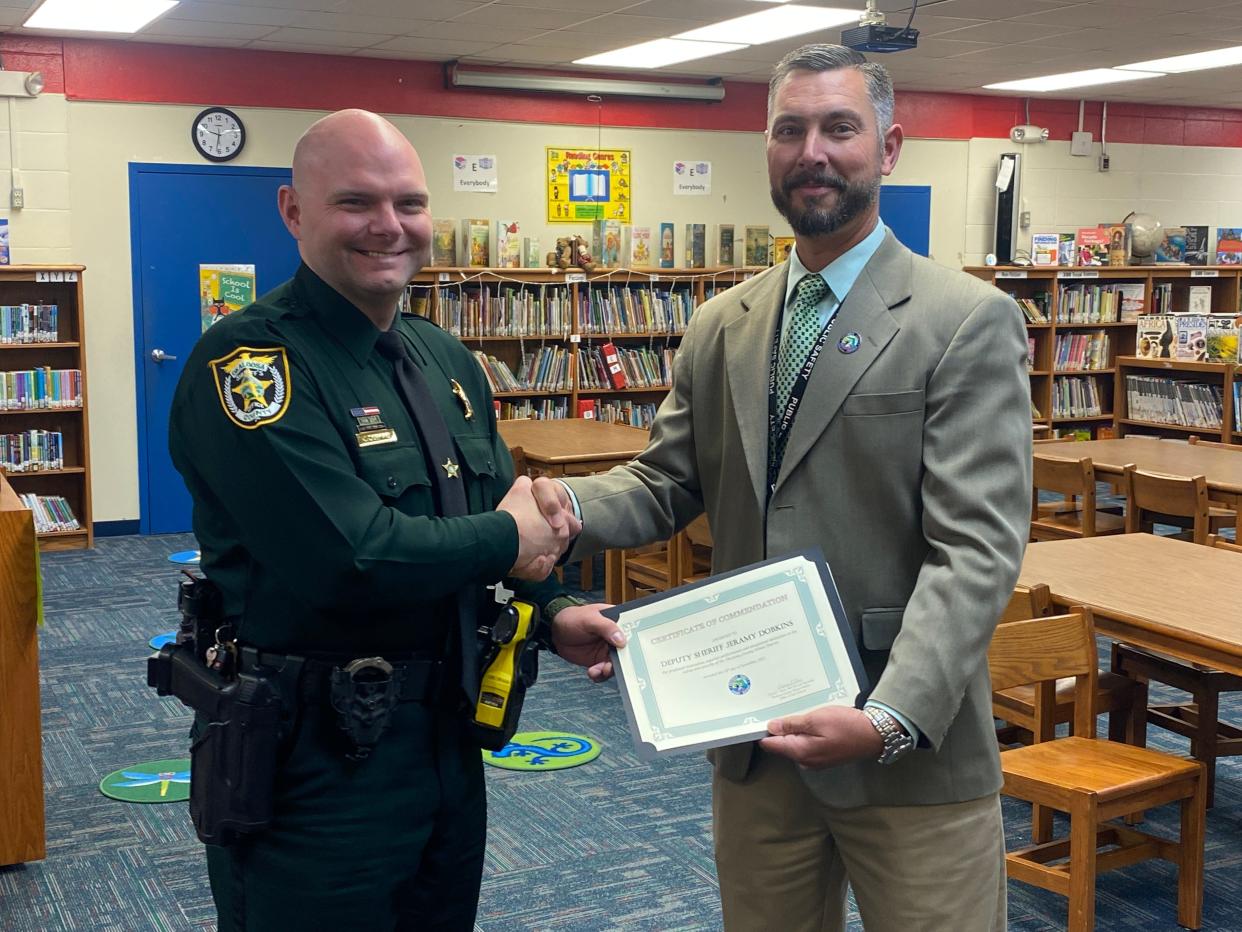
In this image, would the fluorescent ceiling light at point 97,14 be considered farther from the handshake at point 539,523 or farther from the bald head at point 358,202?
the handshake at point 539,523

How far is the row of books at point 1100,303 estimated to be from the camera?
11148mm

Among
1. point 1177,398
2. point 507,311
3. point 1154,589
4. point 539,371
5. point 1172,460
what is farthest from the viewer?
point 539,371

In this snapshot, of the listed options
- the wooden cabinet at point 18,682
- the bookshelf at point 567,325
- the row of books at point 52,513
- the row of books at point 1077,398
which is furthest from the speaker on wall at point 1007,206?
the wooden cabinet at point 18,682

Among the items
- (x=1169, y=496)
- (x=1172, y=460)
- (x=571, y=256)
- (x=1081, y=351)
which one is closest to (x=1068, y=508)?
(x=1172, y=460)

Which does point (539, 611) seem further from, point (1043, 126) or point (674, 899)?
point (1043, 126)

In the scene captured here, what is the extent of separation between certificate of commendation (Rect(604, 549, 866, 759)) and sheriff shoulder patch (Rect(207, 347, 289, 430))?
619mm

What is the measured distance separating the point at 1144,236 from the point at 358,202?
11.0m

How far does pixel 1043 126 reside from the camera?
11.5 m

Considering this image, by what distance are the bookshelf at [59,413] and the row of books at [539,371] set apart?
2.63m

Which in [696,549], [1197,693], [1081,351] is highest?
[1081,351]

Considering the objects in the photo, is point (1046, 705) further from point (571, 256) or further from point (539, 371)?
point (571, 256)

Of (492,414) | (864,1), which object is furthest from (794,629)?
(864,1)

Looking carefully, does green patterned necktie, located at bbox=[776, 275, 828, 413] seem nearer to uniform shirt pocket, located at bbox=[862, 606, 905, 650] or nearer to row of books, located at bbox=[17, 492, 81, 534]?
uniform shirt pocket, located at bbox=[862, 606, 905, 650]

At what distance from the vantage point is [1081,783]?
3139 mm
